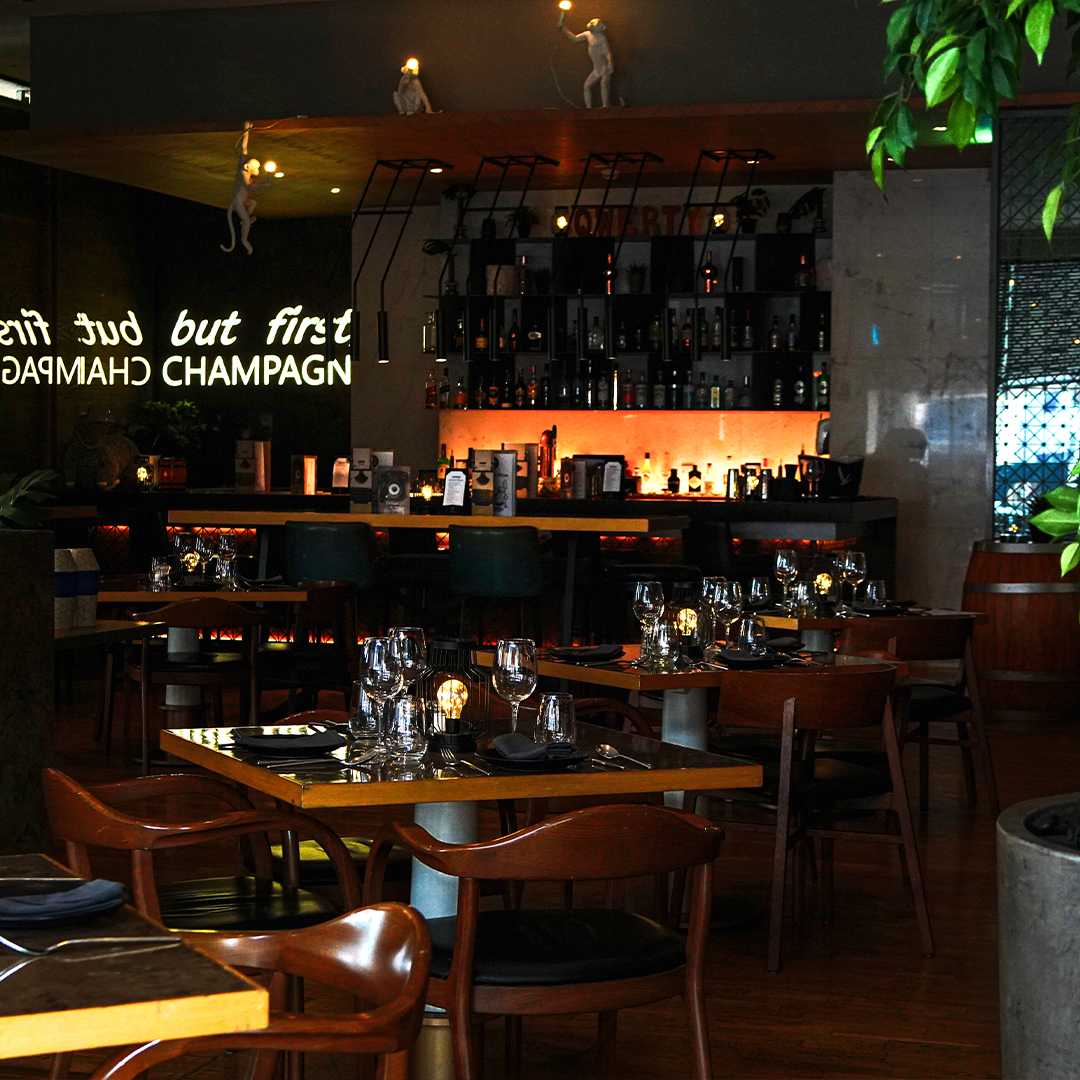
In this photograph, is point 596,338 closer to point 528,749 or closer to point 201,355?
point 201,355

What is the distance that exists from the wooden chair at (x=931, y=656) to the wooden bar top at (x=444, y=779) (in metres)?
2.38

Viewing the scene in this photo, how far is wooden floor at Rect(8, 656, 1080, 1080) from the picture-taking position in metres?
3.39

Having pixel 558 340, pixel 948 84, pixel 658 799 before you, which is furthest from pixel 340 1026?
pixel 558 340

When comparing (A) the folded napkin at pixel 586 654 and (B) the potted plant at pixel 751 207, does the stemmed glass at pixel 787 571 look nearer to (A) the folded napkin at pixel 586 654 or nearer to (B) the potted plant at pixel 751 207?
(A) the folded napkin at pixel 586 654

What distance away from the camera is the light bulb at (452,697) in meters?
3.23

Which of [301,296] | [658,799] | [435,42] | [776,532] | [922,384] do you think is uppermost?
[435,42]

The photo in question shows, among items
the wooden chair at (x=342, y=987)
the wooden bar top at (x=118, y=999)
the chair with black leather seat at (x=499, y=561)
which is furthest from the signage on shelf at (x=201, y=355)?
the wooden bar top at (x=118, y=999)

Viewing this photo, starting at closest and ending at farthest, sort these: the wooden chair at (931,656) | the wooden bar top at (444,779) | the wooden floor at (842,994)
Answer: the wooden bar top at (444,779), the wooden floor at (842,994), the wooden chair at (931,656)

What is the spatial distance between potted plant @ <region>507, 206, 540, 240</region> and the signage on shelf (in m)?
2.25

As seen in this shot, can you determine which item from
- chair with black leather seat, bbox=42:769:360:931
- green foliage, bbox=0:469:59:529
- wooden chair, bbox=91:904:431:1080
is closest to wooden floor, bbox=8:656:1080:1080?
chair with black leather seat, bbox=42:769:360:931

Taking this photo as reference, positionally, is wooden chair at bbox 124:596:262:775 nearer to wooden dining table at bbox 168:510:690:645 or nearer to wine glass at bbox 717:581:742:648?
wooden dining table at bbox 168:510:690:645

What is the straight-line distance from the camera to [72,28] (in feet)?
32.8

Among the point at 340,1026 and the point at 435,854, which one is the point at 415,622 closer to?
the point at 435,854

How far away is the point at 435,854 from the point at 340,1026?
799 mm
